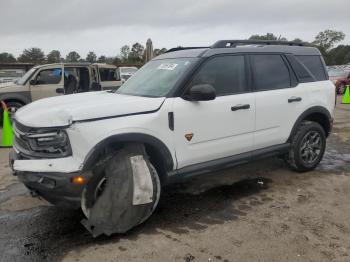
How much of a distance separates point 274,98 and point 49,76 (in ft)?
25.2

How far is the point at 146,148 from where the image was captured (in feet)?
12.5

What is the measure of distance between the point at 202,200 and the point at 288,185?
4.32ft

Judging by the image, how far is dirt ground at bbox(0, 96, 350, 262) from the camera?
3238mm

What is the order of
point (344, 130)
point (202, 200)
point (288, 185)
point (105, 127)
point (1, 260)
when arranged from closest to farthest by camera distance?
point (1, 260) → point (105, 127) → point (202, 200) → point (288, 185) → point (344, 130)

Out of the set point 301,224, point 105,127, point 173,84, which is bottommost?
point 301,224

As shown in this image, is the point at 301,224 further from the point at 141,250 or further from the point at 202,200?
the point at 141,250

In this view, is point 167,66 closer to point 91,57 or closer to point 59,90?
point 59,90

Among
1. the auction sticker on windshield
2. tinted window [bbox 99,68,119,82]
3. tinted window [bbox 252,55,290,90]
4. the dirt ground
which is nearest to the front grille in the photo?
the dirt ground

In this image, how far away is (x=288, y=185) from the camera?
4.95m

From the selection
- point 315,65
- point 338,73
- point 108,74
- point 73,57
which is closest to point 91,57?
point 73,57

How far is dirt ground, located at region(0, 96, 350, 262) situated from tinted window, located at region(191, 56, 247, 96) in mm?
1377

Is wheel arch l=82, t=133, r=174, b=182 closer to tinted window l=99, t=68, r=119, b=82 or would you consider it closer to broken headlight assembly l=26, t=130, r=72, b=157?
broken headlight assembly l=26, t=130, r=72, b=157

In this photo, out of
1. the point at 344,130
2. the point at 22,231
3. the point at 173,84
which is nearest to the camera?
the point at 22,231

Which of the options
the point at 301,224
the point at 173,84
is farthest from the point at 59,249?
the point at 301,224
